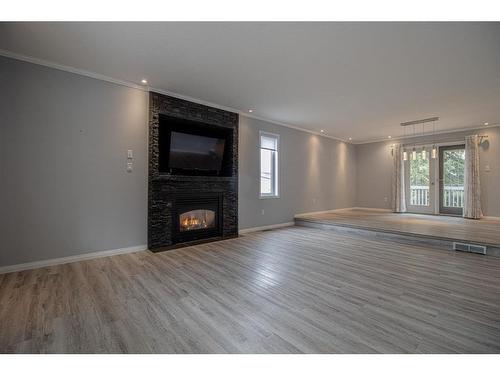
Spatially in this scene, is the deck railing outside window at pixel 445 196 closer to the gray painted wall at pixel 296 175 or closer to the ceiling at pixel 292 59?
the gray painted wall at pixel 296 175

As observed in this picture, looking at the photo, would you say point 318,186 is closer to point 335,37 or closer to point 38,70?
point 335,37

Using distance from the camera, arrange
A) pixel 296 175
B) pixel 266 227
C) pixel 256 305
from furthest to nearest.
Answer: pixel 296 175
pixel 266 227
pixel 256 305

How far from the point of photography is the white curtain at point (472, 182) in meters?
6.41

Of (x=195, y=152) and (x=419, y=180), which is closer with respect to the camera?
(x=195, y=152)

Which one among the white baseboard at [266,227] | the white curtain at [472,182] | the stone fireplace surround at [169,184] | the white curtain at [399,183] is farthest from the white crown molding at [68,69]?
the white curtain at [472,182]

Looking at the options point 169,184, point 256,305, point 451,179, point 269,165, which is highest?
point 269,165

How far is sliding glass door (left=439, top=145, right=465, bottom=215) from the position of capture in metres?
Result: 6.88

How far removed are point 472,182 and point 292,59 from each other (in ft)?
21.7

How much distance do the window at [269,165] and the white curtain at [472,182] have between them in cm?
528

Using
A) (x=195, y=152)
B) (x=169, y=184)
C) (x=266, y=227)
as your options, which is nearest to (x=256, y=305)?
(x=169, y=184)

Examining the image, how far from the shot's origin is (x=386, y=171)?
8.27 metres

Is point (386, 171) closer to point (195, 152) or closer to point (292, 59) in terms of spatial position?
point (292, 59)
